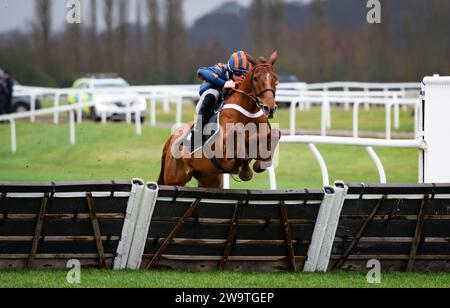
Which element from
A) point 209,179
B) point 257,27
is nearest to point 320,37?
point 257,27

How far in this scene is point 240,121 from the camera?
10.1 m

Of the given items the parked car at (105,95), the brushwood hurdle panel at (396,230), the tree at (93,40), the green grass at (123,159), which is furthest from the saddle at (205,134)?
the tree at (93,40)

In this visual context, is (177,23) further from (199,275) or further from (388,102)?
(199,275)

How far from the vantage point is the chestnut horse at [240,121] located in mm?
9633

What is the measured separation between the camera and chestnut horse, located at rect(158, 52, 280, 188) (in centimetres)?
963

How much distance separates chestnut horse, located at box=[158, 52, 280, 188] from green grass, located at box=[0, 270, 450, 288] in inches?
63.1

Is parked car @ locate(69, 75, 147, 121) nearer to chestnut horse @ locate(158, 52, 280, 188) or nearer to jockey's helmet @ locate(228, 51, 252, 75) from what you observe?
chestnut horse @ locate(158, 52, 280, 188)

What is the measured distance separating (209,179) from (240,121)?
887 millimetres

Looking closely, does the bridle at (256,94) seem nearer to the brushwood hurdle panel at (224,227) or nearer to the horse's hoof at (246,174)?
the horse's hoof at (246,174)

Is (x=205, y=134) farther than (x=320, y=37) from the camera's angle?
No

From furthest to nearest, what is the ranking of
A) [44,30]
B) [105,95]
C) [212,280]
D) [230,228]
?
[105,95] → [44,30] → [230,228] → [212,280]

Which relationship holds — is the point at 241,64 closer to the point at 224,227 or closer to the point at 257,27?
the point at 224,227

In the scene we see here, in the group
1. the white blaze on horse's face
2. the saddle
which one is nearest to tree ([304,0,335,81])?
the saddle

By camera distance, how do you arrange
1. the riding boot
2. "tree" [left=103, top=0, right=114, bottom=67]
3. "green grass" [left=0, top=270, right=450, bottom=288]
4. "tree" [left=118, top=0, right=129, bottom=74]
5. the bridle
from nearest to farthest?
1. "green grass" [left=0, top=270, right=450, bottom=288]
2. the bridle
3. the riding boot
4. "tree" [left=103, top=0, right=114, bottom=67]
5. "tree" [left=118, top=0, right=129, bottom=74]
